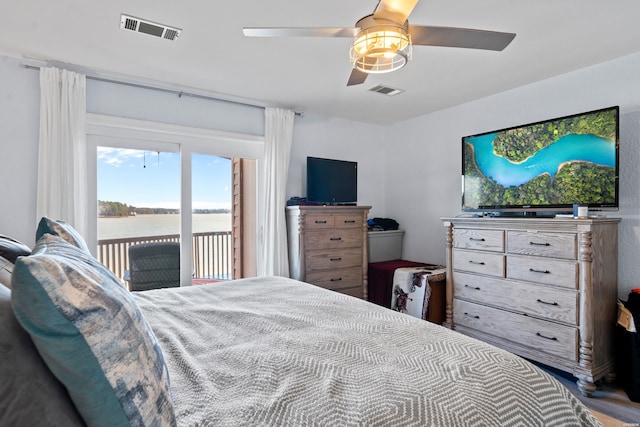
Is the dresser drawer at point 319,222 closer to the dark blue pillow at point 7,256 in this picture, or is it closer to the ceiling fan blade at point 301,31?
the ceiling fan blade at point 301,31

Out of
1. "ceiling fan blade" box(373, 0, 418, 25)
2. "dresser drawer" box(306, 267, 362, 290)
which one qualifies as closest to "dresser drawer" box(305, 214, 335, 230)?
"dresser drawer" box(306, 267, 362, 290)

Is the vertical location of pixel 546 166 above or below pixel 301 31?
below

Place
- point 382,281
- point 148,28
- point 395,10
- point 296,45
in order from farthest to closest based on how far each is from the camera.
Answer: point 382,281 < point 296,45 < point 148,28 < point 395,10

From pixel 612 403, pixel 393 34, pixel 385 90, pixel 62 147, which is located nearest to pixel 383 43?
pixel 393 34

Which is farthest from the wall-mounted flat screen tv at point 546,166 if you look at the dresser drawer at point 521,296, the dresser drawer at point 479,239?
the dresser drawer at point 521,296

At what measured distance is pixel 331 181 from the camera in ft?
13.3

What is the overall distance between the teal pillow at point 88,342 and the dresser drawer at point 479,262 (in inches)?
111

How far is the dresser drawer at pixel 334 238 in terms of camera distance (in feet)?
11.7

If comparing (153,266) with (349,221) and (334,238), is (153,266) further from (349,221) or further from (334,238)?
(349,221)

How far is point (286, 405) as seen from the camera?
83cm

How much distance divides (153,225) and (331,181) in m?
2.01

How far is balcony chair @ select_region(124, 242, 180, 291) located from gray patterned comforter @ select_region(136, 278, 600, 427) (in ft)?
6.52

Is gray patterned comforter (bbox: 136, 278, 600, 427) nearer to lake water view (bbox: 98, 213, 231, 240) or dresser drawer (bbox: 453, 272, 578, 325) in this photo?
dresser drawer (bbox: 453, 272, 578, 325)

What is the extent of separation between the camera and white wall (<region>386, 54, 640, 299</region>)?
2637 mm
